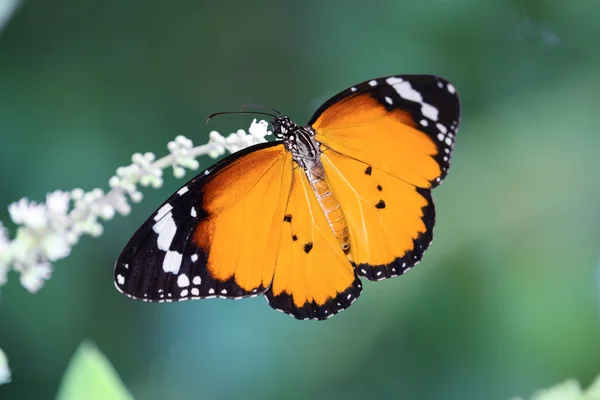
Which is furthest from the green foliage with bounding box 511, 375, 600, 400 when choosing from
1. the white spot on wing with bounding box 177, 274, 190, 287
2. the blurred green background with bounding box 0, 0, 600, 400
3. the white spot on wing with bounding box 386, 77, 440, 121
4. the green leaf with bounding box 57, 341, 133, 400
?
the blurred green background with bounding box 0, 0, 600, 400

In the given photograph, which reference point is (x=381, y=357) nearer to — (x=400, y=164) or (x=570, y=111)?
(x=400, y=164)

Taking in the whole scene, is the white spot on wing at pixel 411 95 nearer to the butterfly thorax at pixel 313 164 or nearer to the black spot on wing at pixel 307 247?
the butterfly thorax at pixel 313 164

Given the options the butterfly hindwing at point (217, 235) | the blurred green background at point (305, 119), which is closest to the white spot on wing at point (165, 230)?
the butterfly hindwing at point (217, 235)

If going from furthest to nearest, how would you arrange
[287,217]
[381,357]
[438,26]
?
[438,26] < [381,357] < [287,217]

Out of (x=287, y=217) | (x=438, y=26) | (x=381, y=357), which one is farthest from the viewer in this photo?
(x=438, y=26)

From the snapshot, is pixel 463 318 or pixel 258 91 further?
pixel 258 91

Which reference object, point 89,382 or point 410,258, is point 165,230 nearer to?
point 89,382

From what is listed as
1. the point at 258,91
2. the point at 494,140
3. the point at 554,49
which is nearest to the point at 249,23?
the point at 258,91
